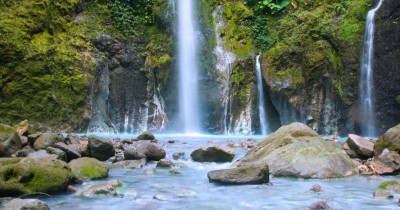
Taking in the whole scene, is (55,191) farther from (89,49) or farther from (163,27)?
(163,27)

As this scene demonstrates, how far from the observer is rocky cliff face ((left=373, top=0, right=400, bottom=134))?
54.6 ft

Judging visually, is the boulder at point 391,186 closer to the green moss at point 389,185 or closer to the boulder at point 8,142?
the green moss at point 389,185

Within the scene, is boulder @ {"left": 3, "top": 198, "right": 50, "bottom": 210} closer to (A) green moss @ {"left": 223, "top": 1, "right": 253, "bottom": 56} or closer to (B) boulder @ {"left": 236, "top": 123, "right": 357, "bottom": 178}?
(B) boulder @ {"left": 236, "top": 123, "right": 357, "bottom": 178}

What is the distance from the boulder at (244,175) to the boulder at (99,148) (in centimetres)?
302

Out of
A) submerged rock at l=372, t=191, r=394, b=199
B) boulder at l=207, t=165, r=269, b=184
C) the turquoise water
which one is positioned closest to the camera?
the turquoise water

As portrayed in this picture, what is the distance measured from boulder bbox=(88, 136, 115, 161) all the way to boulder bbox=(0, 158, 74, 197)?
8.41 ft

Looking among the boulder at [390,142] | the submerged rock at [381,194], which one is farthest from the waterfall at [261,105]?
the submerged rock at [381,194]

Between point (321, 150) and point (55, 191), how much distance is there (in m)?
4.58

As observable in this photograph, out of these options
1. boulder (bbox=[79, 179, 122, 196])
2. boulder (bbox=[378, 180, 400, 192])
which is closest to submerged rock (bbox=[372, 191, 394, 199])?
boulder (bbox=[378, 180, 400, 192])

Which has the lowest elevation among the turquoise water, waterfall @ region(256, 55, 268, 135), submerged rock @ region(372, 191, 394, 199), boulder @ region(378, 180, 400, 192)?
the turquoise water

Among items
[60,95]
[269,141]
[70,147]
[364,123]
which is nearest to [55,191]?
[70,147]

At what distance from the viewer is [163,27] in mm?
19547

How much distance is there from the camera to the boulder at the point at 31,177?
16.5ft

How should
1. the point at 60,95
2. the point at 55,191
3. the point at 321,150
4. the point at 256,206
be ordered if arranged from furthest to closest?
the point at 60,95, the point at 321,150, the point at 55,191, the point at 256,206
